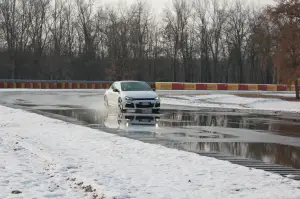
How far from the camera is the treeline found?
7294 centimetres

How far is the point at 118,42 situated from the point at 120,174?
72.5 m

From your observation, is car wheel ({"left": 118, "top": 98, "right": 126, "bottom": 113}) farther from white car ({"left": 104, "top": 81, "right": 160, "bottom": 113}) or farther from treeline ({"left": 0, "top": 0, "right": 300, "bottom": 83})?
treeline ({"left": 0, "top": 0, "right": 300, "bottom": 83})

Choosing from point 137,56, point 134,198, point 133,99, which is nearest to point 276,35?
point 133,99

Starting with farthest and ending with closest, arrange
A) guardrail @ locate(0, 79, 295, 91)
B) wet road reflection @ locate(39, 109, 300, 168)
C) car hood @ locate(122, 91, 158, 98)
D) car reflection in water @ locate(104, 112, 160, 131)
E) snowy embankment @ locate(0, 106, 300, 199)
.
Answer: guardrail @ locate(0, 79, 295, 91) < car hood @ locate(122, 91, 158, 98) < car reflection in water @ locate(104, 112, 160, 131) < wet road reflection @ locate(39, 109, 300, 168) < snowy embankment @ locate(0, 106, 300, 199)

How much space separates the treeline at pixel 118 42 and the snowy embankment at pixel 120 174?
57.6 meters

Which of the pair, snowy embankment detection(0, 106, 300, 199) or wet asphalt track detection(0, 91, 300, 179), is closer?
snowy embankment detection(0, 106, 300, 199)

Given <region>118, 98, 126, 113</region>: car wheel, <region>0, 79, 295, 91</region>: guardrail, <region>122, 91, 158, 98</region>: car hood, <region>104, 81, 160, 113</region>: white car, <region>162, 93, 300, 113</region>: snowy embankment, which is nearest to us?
<region>104, 81, 160, 113</region>: white car

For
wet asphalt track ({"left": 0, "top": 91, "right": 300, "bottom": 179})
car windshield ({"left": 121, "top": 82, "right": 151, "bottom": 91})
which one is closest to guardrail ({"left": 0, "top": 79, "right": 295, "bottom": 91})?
car windshield ({"left": 121, "top": 82, "right": 151, "bottom": 91})

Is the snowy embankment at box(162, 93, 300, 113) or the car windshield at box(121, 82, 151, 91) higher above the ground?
the car windshield at box(121, 82, 151, 91)

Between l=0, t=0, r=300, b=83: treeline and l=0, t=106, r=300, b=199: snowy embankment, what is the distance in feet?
189

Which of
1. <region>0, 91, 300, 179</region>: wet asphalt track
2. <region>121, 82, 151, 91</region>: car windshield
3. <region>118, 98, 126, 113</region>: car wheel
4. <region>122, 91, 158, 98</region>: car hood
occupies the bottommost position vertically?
<region>0, 91, 300, 179</region>: wet asphalt track

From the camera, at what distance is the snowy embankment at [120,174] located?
19.9 ft

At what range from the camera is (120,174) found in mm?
7125

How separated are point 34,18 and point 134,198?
7447 centimetres
